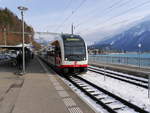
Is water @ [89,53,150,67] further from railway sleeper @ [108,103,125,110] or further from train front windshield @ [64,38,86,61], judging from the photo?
railway sleeper @ [108,103,125,110]

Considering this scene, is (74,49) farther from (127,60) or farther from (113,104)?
(127,60)

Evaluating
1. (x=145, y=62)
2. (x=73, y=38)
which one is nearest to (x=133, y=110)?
(x=73, y=38)

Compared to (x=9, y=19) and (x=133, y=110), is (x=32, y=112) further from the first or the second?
(x=9, y=19)

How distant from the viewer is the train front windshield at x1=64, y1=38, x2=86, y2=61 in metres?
14.4

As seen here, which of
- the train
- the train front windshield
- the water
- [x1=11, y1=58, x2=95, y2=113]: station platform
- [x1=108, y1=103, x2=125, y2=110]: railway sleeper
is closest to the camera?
[x1=11, y1=58, x2=95, y2=113]: station platform

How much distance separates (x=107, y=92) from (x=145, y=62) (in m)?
11.1

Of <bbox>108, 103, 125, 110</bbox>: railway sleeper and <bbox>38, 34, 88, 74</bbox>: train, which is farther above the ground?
<bbox>38, 34, 88, 74</bbox>: train

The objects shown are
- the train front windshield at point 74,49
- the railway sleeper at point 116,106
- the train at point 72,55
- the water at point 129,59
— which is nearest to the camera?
the railway sleeper at point 116,106

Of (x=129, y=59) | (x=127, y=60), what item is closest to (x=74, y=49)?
(x=129, y=59)

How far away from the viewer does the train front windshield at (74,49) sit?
47.4 ft

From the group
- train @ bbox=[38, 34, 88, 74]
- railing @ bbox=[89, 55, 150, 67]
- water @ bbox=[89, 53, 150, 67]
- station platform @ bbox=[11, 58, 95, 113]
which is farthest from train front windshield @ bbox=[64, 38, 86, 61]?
railing @ bbox=[89, 55, 150, 67]

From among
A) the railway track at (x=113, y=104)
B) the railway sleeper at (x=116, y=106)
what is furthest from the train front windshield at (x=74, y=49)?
the railway sleeper at (x=116, y=106)

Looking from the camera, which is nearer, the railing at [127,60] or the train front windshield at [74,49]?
the train front windshield at [74,49]

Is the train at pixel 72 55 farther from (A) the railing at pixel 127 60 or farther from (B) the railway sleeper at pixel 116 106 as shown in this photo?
(B) the railway sleeper at pixel 116 106
